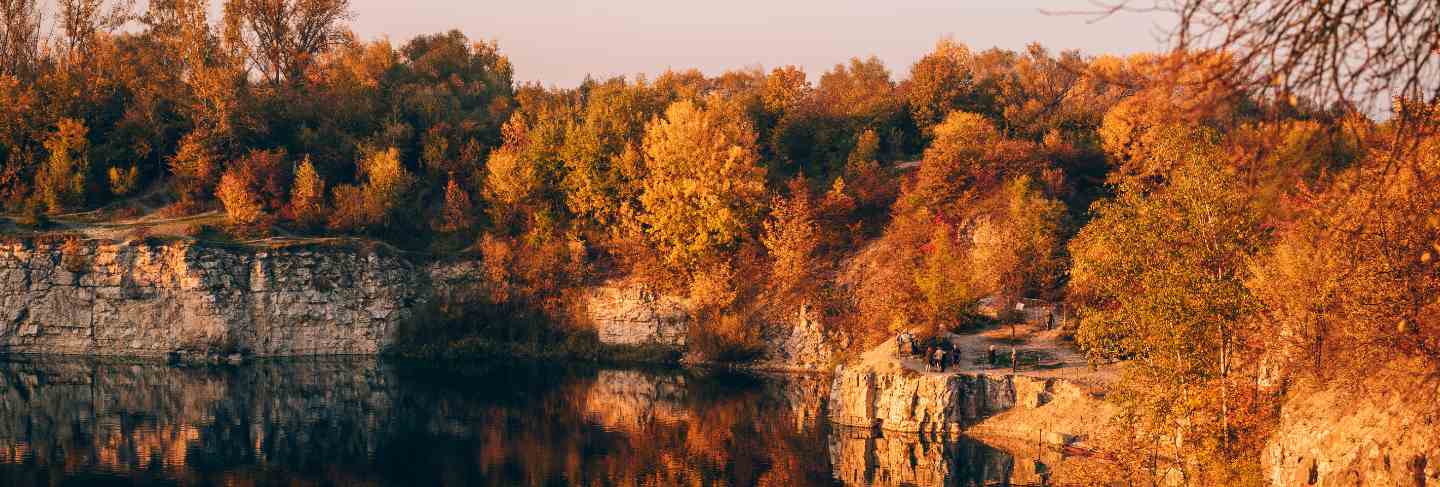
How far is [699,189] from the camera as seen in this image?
6184 centimetres

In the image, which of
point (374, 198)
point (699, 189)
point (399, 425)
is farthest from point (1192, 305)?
point (374, 198)

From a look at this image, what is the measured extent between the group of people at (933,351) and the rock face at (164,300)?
3165cm

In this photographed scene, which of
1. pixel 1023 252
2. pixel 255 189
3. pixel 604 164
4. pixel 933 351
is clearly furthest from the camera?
pixel 255 189

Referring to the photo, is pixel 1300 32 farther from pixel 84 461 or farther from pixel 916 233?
pixel 916 233

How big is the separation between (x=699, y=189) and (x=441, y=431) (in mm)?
22472

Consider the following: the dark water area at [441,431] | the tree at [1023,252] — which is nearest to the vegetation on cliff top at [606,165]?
the tree at [1023,252]

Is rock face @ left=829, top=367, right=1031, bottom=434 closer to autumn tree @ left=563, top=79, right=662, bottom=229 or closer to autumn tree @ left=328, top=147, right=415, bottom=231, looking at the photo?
autumn tree @ left=563, top=79, right=662, bottom=229

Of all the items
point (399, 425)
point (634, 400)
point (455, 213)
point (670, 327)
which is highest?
point (455, 213)

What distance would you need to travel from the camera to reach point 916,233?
58.0 meters

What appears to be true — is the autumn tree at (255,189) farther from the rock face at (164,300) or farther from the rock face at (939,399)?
the rock face at (939,399)

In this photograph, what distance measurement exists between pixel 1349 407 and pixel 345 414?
115 feet

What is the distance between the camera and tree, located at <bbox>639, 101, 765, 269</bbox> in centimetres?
6153

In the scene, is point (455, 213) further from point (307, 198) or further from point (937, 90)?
point (937, 90)

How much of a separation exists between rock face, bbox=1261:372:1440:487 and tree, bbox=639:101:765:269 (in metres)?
35.1
